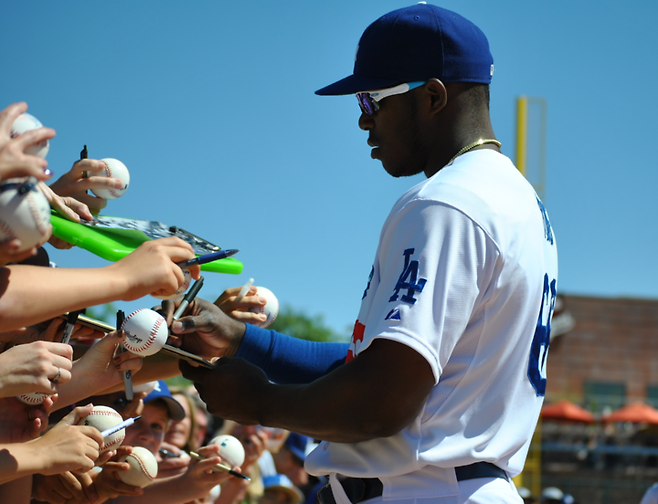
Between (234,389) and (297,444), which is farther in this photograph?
(297,444)

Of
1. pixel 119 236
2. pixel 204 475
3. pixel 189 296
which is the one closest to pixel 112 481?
pixel 204 475

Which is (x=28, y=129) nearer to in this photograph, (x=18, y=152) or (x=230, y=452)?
(x=18, y=152)

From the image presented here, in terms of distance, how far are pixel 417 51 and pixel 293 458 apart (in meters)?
6.48

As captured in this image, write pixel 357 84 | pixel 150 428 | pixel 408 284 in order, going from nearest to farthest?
pixel 408 284 < pixel 357 84 < pixel 150 428

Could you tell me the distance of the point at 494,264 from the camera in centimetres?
223

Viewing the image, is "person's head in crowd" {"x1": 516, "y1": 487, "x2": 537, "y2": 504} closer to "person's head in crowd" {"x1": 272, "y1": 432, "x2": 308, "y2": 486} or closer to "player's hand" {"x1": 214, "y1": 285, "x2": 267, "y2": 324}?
"person's head in crowd" {"x1": 272, "y1": 432, "x2": 308, "y2": 486}

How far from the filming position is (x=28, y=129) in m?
1.90

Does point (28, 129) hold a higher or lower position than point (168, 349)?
higher

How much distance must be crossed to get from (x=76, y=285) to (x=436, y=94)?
131 cm

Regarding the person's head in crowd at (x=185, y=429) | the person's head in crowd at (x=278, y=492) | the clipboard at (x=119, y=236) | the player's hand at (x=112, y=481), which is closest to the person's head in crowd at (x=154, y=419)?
the person's head in crowd at (x=185, y=429)

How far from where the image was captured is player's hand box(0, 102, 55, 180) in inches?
69.0

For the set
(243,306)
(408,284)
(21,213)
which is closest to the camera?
(21,213)

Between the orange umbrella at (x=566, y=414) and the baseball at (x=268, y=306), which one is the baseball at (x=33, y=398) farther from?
the orange umbrella at (x=566, y=414)

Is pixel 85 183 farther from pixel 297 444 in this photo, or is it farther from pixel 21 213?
pixel 297 444
